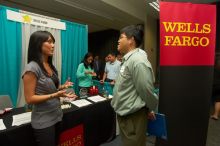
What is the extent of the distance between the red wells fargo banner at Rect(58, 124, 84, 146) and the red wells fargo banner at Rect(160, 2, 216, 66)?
1.15 meters

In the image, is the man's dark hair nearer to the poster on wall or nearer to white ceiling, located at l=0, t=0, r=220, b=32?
the poster on wall

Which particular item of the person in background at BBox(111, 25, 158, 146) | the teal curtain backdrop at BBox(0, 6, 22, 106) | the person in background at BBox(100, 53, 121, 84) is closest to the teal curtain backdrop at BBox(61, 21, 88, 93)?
the person in background at BBox(100, 53, 121, 84)

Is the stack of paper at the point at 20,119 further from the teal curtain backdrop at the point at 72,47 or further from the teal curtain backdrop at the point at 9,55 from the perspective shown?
the teal curtain backdrop at the point at 72,47

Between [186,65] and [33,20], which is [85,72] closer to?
[33,20]

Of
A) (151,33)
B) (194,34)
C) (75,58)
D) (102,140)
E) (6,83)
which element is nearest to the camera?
(194,34)

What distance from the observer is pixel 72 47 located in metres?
3.99

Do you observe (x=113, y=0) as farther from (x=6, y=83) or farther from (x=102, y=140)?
(x=102, y=140)

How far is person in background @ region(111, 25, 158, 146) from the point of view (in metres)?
1.45

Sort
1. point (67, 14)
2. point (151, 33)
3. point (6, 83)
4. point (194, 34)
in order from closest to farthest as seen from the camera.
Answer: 1. point (194, 34)
2. point (6, 83)
3. point (67, 14)
4. point (151, 33)

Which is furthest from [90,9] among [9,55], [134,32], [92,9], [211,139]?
[211,139]

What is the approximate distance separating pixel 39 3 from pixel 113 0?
1.71m

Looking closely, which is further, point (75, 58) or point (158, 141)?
point (75, 58)

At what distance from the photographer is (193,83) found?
78.6 inches

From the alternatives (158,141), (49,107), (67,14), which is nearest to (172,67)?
(158,141)
